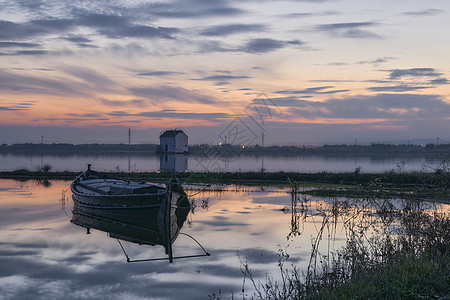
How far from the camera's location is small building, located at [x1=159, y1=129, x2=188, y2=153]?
115 metres

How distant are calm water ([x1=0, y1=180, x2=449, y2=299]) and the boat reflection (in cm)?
55

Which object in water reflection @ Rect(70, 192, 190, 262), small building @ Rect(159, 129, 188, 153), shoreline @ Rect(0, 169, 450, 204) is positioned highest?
small building @ Rect(159, 129, 188, 153)

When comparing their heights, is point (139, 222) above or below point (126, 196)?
below

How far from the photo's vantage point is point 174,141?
11419 cm

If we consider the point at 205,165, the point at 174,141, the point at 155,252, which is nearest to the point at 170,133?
the point at 174,141

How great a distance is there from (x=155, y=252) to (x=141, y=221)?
6919 millimetres

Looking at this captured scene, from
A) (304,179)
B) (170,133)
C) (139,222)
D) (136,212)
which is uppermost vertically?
(170,133)

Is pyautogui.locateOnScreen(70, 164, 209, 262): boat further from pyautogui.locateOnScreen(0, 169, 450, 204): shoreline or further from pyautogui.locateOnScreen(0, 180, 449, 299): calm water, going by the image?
pyautogui.locateOnScreen(0, 169, 450, 204): shoreline

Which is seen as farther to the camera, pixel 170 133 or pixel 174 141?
pixel 170 133

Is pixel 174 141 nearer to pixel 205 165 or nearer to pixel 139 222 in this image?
pixel 205 165

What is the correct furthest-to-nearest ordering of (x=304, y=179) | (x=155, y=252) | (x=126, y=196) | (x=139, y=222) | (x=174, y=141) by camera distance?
(x=174, y=141)
(x=304, y=179)
(x=126, y=196)
(x=139, y=222)
(x=155, y=252)

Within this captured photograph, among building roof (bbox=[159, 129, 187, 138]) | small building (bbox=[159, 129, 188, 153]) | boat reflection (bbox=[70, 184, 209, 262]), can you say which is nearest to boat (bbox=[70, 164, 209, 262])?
boat reflection (bbox=[70, 184, 209, 262])

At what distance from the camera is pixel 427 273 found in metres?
9.05

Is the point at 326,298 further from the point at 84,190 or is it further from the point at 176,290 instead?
the point at 84,190
